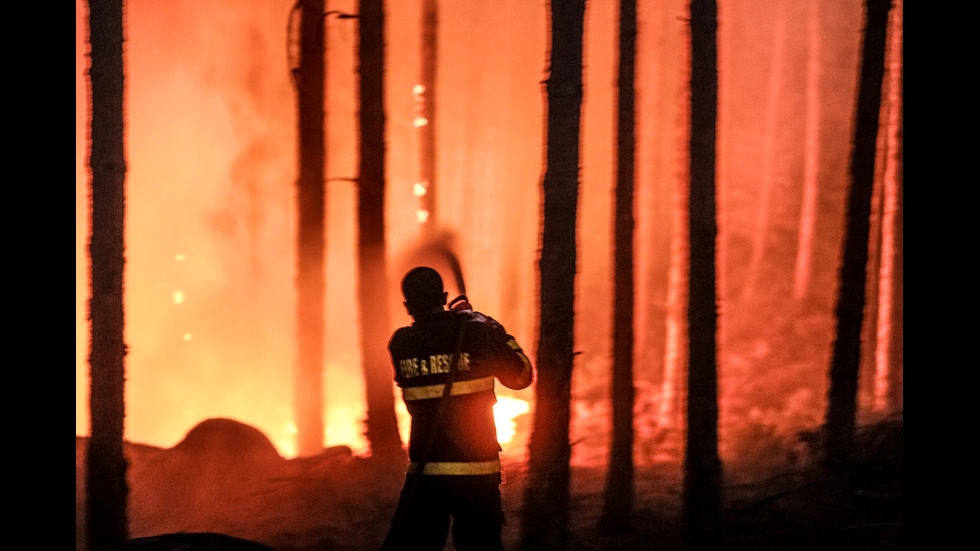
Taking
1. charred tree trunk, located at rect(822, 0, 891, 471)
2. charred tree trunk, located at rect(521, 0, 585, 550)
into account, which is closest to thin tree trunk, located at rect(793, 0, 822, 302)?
charred tree trunk, located at rect(822, 0, 891, 471)

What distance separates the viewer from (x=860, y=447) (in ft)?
32.6

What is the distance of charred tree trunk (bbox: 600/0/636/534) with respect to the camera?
28.5ft

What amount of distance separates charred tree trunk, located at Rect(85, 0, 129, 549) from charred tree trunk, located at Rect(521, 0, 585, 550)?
13.3 feet

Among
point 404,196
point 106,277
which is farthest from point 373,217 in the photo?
point 404,196

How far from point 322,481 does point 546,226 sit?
5703 mm

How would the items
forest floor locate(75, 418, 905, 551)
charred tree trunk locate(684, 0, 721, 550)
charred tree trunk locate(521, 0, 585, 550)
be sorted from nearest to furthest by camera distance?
charred tree trunk locate(521, 0, 585, 550) → charred tree trunk locate(684, 0, 721, 550) → forest floor locate(75, 418, 905, 551)

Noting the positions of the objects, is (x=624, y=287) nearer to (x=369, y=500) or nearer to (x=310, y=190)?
(x=369, y=500)

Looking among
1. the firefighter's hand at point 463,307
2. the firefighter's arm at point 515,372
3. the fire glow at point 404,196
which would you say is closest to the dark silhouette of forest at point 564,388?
the fire glow at point 404,196

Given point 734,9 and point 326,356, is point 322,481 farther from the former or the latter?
point 734,9

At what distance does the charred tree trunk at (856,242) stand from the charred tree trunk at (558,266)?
5333 mm

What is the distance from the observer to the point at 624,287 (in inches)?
353

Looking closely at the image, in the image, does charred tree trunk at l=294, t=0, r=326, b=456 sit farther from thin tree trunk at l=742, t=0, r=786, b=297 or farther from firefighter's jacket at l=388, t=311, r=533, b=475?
thin tree trunk at l=742, t=0, r=786, b=297

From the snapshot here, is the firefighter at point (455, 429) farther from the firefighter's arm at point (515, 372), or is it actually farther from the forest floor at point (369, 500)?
the forest floor at point (369, 500)

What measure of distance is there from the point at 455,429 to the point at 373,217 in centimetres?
523
